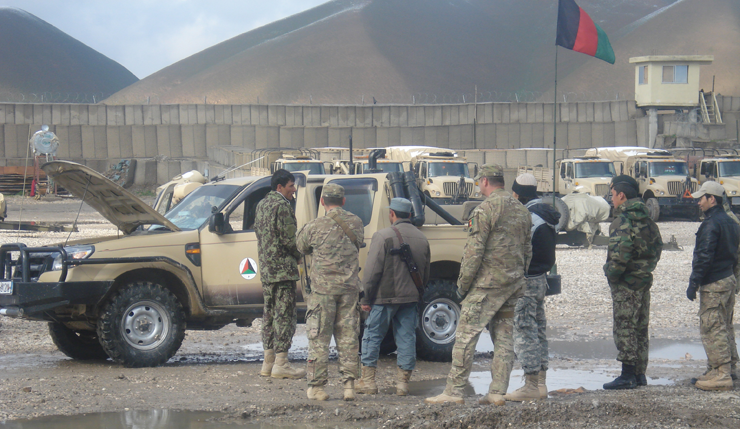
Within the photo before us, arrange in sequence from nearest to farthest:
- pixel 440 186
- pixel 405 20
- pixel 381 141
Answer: pixel 440 186 < pixel 381 141 < pixel 405 20

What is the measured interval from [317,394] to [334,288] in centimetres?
82

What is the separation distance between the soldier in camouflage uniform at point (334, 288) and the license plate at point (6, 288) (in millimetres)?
2643

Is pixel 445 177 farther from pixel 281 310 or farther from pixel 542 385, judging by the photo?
pixel 542 385

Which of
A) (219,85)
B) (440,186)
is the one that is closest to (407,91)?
(219,85)

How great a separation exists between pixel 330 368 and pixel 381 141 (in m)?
36.5

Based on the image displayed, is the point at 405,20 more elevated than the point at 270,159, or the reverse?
the point at 405,20

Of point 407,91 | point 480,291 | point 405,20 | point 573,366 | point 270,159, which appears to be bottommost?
point 573,366

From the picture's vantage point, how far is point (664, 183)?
2711 cm

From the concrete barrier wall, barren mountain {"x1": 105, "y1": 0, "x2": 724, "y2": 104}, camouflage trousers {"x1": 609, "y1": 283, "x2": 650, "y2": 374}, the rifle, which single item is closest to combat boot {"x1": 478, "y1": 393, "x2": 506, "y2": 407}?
the rifle

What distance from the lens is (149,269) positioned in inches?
292

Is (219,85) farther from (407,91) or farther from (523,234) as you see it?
(523,234)

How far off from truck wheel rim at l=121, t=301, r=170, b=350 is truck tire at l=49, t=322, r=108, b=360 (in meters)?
0.81

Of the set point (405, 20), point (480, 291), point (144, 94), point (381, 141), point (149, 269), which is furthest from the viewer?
point (405, 20)

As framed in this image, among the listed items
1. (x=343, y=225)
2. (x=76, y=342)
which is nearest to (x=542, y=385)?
(x=343, y=225)
